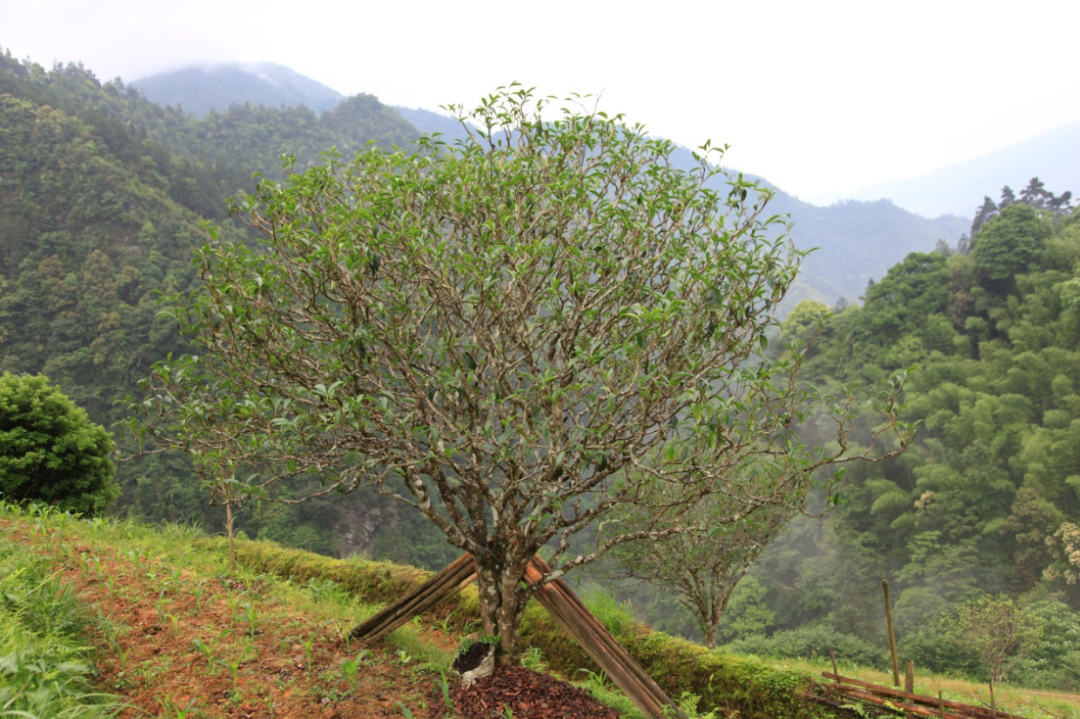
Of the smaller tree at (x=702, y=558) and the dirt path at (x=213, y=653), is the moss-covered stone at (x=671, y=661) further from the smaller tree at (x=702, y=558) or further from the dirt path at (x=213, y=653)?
the smaller tree at (x=702, y=558)

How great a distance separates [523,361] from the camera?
15.5 feet

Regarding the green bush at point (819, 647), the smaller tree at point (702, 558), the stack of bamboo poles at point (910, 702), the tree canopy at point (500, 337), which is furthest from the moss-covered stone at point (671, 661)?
the green bush at point (819, 647)

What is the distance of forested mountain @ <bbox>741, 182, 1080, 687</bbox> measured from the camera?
29.7m

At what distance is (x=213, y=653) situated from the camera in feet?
14.2

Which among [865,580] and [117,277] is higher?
[117,277]

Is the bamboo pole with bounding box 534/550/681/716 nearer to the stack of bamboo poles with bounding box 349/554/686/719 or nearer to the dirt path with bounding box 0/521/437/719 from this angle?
the stack of bamboo poles with bounding box 349/554/686/719

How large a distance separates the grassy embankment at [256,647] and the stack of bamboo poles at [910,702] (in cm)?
35

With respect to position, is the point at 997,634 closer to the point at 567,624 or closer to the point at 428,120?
the point at 567,624

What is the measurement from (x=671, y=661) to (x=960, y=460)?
111ft

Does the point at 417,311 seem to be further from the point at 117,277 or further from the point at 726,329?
the point at 117,277

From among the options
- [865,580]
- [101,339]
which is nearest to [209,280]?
[865,580]

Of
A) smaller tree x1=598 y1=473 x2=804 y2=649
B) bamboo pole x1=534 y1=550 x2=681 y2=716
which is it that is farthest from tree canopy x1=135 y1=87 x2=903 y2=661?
smaller tree x1=598 y1=473 x2=804 y2=649

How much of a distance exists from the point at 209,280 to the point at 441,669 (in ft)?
10.4

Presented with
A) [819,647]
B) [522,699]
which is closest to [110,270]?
[819,647]
